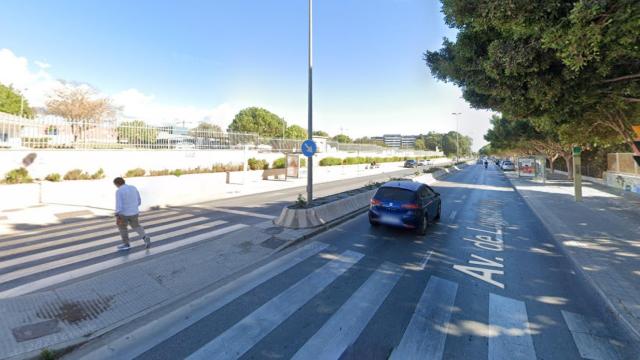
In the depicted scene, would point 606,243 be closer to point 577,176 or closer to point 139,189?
point 577,176

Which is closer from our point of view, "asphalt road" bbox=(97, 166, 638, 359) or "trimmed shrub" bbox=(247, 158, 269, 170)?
"asphalt road" bbox=(97, 166, 638, 359)

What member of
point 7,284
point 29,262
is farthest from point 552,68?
point 29,262

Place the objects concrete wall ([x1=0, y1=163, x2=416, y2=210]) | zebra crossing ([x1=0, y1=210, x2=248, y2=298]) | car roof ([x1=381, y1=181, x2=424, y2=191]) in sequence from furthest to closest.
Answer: concrete wall ([x1=0, y1=163, x2=416, y2=210]), car roof ([x1=381, y1=181, x2=424, y2=191]), zebra crossing ([x1=0, y1=210, x2=248, y2=298])

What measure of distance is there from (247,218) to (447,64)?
829 cm

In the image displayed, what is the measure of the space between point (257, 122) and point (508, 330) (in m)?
82.5

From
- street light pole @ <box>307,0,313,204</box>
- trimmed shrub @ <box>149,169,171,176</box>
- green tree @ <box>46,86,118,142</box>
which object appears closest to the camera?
street light pole @ <box>307,0,313,204</box>

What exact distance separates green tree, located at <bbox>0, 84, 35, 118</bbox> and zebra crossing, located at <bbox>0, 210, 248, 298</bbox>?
151 ft

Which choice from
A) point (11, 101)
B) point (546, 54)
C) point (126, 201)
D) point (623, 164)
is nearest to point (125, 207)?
point (126, 201)

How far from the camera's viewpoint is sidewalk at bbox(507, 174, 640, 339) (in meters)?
4.78

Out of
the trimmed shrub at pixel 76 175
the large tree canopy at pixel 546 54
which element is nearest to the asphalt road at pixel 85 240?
the trimmed shrub at pixel 76 175

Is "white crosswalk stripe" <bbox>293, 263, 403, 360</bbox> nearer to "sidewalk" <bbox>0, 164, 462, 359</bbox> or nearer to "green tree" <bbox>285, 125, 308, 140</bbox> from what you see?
"sidewalk" <bbox>0, 164, 462, 359</bbox>

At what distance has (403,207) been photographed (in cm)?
859

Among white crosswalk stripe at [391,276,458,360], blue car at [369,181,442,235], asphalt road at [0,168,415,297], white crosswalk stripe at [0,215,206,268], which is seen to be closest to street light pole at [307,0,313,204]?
asphalt road at [0,168,415,297]

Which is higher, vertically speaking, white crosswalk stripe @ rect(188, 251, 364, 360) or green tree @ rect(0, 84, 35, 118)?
green tree @ rect(0, 84, 35, 118)
